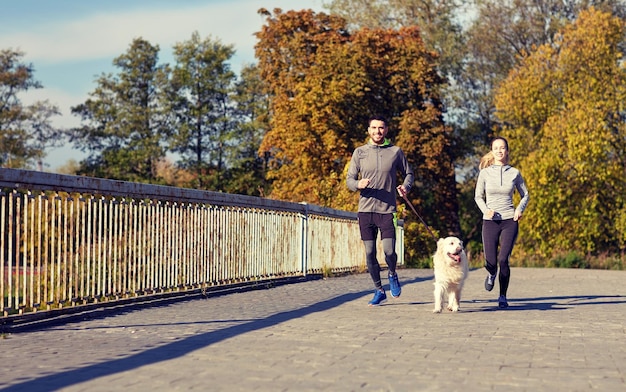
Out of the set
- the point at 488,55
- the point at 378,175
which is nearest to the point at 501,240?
the point at 378,175

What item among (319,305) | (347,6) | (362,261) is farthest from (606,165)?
(319,305)

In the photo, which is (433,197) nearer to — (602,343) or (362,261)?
(362,261)

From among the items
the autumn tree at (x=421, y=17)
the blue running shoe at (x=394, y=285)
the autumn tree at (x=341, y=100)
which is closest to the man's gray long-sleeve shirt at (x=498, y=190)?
the blue running shoe at (x=394, y=285)

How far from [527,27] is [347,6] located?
384 inches

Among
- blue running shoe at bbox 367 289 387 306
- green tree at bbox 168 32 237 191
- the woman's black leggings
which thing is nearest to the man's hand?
blue running shoe at bbox 367 289 387 306

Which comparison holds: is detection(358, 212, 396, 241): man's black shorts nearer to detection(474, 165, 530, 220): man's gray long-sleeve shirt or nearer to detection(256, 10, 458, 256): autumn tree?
detection(474, 165, 530, 220): man's gray long-sleeve shirt

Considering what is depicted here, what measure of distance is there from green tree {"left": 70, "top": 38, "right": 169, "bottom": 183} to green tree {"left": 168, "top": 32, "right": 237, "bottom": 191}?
128cm

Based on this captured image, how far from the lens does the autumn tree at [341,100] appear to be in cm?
4662

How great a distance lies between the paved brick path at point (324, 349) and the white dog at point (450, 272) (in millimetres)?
204

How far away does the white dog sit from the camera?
37.7 feet

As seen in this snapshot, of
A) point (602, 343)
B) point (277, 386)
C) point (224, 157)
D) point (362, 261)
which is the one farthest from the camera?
point (224, 157)

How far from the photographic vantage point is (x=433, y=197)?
1977 inches

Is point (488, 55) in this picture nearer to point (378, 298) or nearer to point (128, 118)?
point (128, 118)

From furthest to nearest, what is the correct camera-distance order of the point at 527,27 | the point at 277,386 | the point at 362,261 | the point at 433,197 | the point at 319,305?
the point at 527,27 < the point at 433,197 < the point at 362,261 < the point at 319,305 < the point at 277,386
